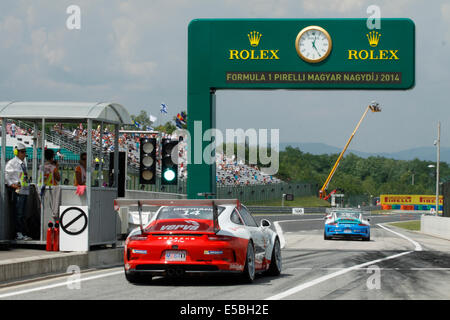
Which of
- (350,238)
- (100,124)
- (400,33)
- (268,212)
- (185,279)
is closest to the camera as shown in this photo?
(185,279)

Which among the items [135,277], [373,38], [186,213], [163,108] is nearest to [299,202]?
[163,108]

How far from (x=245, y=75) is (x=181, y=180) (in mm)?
22814

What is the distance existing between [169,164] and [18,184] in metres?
5.27

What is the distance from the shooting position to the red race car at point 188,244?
11.8 meters

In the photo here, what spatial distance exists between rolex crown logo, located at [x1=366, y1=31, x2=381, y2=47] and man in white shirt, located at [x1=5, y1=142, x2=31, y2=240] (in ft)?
39.3

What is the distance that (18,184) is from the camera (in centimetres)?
1590

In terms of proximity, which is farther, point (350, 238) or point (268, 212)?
point (268, 212)

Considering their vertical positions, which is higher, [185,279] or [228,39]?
[228,39]

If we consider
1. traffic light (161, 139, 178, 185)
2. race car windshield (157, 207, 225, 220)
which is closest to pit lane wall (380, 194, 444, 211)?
traffic light (161, 139, 178, 185)

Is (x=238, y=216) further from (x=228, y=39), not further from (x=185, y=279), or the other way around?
(x=228, y=39)

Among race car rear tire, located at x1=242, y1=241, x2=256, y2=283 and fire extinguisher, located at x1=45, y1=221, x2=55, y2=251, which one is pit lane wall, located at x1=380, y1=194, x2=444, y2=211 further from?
race car rear tire, located at x1=242, y1=241, x2=256, y2=283

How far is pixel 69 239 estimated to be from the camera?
15.3 meters

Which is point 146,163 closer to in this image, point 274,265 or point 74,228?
point 74,228
